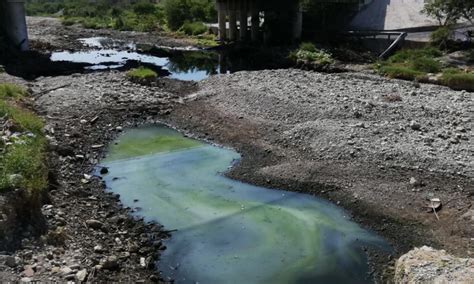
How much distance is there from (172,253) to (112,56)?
141ft

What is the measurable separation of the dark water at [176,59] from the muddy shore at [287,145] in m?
9.40

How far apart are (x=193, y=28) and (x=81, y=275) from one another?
6152 cm

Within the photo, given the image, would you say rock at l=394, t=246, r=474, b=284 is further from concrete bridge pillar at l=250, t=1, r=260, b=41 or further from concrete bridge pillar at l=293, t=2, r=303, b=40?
concrete bridge pillar at l=250, t=1, r=260, b=41

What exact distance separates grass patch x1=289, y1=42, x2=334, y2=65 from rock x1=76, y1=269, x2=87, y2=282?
33.5m

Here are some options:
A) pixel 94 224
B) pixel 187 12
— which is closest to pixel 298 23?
pixel 187 12

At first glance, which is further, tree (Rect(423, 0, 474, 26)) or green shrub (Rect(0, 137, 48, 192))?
tree (Rect(423, 0, 474, 26))

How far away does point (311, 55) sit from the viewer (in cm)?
4512

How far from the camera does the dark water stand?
4600cm

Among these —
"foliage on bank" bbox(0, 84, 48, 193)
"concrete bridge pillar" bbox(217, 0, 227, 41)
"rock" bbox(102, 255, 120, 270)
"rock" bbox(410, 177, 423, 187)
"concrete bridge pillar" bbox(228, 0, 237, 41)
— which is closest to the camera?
"rock" bbox(102, 255, 120, 270)

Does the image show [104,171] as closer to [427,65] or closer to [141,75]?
[141,75]

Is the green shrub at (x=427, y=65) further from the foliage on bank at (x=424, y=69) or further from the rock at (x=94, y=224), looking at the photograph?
the rock at (x=94, y=224)

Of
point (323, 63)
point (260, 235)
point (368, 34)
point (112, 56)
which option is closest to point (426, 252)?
point (260, 235)

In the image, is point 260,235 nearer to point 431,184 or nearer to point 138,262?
point 138,262

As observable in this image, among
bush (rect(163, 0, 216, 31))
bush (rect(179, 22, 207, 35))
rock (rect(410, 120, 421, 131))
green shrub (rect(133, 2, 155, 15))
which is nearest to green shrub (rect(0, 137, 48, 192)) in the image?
rock (rect(410, 120, 421, 131))
